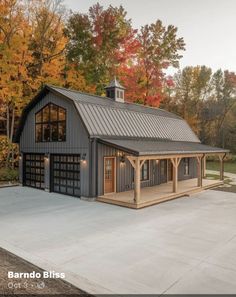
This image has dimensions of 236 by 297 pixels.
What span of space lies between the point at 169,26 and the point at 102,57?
7.34m

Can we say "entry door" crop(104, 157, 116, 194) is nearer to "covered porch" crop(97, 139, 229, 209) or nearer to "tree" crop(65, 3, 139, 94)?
"covered porch" crop(97, 139, 229, 209)

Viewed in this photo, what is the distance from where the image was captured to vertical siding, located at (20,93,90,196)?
12242 mm

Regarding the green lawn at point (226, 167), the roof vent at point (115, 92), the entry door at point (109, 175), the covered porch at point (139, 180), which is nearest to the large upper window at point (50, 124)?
Result: the entry door at point (109, 175)

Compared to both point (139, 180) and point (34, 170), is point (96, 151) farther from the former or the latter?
point (34, 170)

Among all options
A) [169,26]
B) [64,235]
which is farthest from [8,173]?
[169,26]

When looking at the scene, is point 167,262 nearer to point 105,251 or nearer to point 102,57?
point 105,251

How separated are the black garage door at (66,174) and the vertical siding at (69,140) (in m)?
0.38

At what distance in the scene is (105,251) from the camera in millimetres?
6188

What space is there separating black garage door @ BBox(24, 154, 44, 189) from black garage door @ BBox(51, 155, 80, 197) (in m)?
1.26

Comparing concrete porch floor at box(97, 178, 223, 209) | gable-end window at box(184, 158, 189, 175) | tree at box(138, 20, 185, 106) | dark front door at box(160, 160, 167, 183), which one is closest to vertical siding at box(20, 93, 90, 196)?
concrete porch floor at box(97, 178, 223, 209)

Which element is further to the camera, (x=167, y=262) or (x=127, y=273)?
(x=167, y=262)

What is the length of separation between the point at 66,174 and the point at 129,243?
7.50 m

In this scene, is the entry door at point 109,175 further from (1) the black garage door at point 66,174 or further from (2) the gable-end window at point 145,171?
(2) the gable-end window at point 145,171

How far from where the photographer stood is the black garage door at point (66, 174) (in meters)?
12.9
